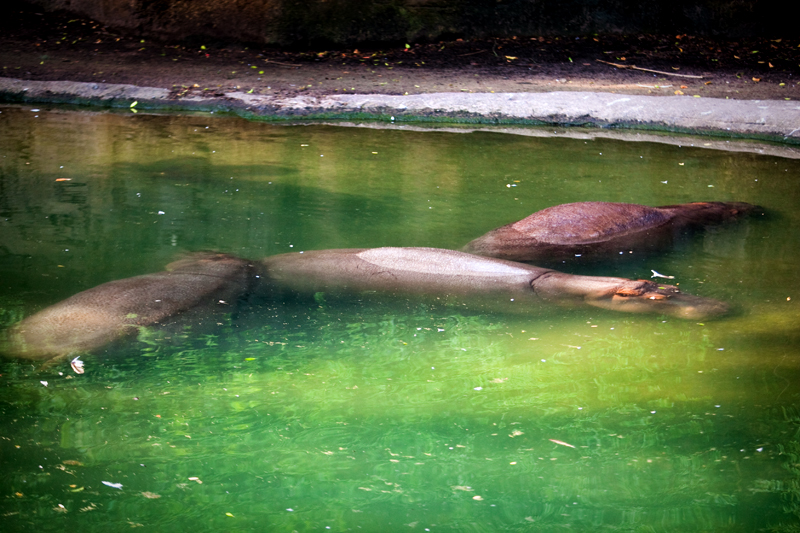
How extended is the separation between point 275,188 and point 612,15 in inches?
370

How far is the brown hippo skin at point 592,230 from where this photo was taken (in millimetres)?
5785

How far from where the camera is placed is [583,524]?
301 cm

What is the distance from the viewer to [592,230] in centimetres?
603

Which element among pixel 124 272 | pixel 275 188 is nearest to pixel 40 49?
pixel 275 188

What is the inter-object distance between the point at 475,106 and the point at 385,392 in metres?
6.44

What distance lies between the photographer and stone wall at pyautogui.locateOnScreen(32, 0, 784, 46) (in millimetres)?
13055

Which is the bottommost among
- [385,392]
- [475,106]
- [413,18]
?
[385,392]

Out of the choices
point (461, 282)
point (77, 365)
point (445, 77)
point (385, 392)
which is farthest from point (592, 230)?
point (445, 77)

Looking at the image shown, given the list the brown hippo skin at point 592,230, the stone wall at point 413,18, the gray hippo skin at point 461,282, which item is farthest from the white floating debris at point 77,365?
the stone wall at point 413,18

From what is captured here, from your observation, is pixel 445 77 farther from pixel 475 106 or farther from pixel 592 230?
pixel 592 230

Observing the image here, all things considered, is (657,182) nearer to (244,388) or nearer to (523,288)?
(523,288)

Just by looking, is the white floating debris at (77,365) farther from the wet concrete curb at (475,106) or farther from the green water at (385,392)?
the wet concrete curb at (475,106)

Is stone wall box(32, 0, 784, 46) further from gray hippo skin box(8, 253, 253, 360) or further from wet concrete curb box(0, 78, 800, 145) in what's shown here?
gray hippo skin box(8, 253, 253, 360)

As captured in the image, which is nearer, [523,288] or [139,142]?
[523,288]
